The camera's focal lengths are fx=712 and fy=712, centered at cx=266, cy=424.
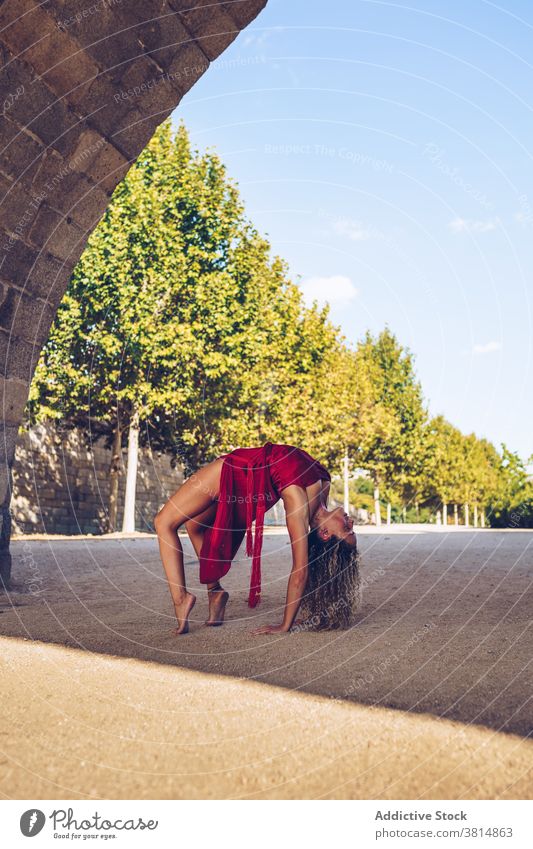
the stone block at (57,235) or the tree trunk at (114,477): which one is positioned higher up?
the stone block at (57,235)

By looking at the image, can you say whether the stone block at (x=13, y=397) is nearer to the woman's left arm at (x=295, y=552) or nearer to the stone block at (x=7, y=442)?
the stone block at (x=7, y=442)

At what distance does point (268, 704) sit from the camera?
2963mm

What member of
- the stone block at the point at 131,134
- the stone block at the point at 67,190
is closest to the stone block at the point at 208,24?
the stone block at the point at 131,134

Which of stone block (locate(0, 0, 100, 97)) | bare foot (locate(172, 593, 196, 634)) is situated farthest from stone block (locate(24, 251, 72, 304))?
bare foot (locate(172, 593, 196, 634))

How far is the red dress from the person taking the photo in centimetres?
474

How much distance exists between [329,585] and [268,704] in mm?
1994

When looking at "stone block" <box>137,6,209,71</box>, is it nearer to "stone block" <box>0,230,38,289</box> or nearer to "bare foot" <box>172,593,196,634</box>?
"stone block" <box>0,230,38,289</box>

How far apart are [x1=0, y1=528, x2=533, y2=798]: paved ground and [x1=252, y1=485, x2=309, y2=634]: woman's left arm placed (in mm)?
168

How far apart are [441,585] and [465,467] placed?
49.1 m

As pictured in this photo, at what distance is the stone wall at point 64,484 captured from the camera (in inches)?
788

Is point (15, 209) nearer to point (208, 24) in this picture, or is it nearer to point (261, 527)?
point (208, 24)

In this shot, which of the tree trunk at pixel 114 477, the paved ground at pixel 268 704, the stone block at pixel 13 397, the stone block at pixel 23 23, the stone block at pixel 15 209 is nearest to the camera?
the paved ground at pixel 268 704

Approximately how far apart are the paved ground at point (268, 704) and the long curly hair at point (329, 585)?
0.56ft

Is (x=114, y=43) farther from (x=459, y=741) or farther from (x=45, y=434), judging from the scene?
(x=45, y=434)
